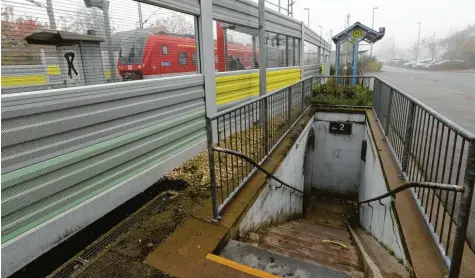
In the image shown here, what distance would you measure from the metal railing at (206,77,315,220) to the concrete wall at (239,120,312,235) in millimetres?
344

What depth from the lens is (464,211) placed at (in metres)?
1.80

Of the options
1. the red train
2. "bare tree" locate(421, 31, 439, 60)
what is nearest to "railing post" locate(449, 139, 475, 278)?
the red train

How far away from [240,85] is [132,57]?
9.81 feet

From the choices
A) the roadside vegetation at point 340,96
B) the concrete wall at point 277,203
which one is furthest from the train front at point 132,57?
the roadside vegetation at point 340,96

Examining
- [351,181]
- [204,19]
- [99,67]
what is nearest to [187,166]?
[99,67]

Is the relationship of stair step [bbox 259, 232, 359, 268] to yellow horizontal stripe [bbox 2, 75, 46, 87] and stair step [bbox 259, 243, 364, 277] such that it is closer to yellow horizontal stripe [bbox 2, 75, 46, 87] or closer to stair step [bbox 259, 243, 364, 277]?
stair step [bbox 259, 243, 364, 277]

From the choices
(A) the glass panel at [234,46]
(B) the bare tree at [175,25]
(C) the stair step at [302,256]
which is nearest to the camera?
(C) the stair step at [302,256]

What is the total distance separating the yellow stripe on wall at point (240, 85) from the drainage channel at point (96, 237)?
2.21m

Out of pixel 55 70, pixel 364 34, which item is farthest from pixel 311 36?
pixel 55 70

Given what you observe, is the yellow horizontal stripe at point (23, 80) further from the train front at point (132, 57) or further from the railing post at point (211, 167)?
the railing post at point (211, 167)

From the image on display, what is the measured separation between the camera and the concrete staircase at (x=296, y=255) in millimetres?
2434

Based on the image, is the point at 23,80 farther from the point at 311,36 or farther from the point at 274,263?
the point at 311,36

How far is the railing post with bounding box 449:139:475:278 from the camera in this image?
5.66 feet

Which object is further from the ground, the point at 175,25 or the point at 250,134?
the point at 175,25
